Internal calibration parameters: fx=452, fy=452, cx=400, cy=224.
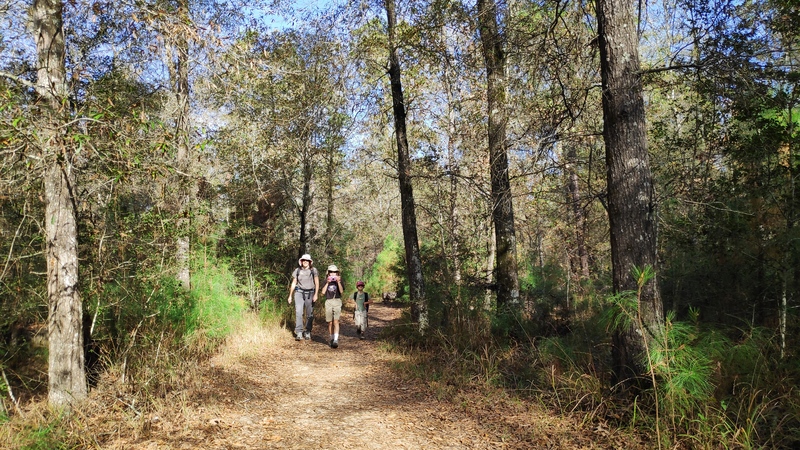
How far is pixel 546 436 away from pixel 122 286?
5436 millimetres

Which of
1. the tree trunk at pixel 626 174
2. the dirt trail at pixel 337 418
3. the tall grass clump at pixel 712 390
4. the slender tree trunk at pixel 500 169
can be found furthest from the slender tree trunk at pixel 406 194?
the tall grass clump at pixel 712 390

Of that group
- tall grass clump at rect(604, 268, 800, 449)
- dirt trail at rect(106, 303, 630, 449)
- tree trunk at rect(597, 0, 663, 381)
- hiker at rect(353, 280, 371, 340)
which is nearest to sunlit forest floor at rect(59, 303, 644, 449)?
dirt trail at rect(106, 303, 630, 449)

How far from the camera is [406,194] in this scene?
9.45 meters

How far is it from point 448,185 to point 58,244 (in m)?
8.44

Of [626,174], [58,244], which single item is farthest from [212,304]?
[626,174]

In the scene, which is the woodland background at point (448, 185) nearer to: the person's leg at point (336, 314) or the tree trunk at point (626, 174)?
the tree trunk at point (626, 174)

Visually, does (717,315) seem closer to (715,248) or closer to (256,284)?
(715,248)

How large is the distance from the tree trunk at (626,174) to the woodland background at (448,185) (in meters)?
0.25

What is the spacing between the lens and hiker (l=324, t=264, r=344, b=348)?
9.31 meters

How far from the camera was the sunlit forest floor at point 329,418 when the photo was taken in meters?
4.30

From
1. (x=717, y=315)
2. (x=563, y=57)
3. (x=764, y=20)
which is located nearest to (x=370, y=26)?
(x=563, y=57)

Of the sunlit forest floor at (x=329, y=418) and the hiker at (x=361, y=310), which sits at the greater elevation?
the hiker at (x=361, y=310)

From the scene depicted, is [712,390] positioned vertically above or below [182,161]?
below

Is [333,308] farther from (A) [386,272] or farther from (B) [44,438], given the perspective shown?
(A) [386,272]
